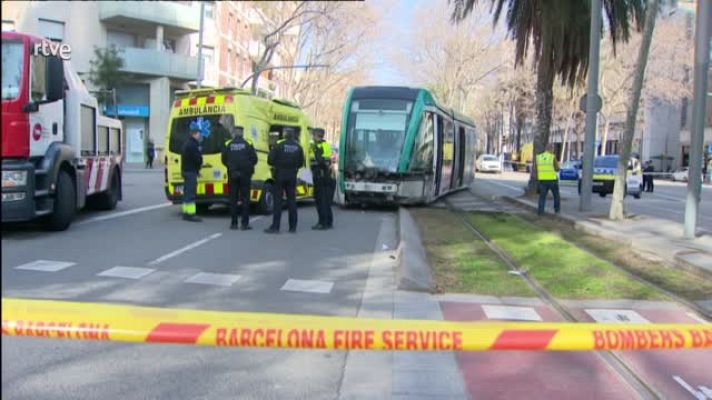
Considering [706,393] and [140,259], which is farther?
[140,259]

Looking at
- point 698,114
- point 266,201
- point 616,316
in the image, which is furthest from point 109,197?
point 698,114

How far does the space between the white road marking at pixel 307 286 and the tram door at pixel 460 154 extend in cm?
1469

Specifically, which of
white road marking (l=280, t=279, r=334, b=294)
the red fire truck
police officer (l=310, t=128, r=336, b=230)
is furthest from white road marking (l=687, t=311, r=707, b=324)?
police officer (l=310, t=128, r=336, b=230)

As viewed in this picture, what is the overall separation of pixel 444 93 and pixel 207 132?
2663cm

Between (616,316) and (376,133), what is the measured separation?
10575 millimetres

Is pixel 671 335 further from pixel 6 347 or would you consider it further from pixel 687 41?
pixel 687 41

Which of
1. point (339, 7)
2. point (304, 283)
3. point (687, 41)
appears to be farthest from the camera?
point (687, 41)

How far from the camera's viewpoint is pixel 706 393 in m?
4.50

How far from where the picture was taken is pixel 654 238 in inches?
468

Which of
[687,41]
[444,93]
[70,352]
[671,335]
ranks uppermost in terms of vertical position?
[687,41]

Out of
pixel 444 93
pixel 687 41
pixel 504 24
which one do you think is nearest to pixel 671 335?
pixel 504 24

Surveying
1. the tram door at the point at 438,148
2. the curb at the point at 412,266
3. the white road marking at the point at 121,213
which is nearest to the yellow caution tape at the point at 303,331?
the curb at the point at 412,266

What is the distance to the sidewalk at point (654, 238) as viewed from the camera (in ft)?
→ 31.2

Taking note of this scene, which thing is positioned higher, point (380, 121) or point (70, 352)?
point (380, 121)
